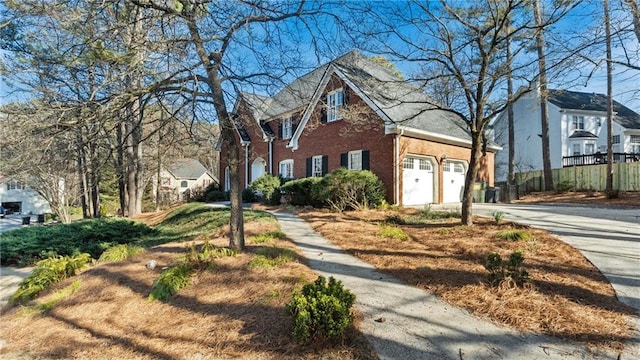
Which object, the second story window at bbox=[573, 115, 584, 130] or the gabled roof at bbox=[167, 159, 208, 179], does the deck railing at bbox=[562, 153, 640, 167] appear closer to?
the second story window at bbox=[573, 115, 584, 130]

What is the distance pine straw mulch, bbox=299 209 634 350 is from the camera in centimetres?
321

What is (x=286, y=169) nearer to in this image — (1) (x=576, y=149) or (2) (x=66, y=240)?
(2) (x=66, y=240)

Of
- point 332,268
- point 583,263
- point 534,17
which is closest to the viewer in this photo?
point 583,263

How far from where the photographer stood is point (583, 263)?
490 centimetres

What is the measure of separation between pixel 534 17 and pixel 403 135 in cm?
641

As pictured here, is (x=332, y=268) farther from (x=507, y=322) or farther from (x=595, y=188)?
(x=595, y=188)

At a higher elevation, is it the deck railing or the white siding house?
the white siding house

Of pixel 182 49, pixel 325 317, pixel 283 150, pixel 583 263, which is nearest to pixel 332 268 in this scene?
pixel 325 317

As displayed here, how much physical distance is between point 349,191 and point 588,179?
17.1 meters

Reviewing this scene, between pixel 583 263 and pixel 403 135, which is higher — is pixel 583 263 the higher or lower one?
the lower one

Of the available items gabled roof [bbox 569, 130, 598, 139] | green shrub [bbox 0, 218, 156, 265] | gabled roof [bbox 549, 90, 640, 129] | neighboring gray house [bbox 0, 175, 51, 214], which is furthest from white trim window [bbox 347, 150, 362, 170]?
neighboring gray house [bbox 0, 175, 51, 214]

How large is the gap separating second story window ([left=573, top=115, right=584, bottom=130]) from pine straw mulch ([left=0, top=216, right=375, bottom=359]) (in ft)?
108

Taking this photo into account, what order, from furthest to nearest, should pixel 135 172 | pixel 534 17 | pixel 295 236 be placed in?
pixel 135 172 < pixel 295 236 < pixel 534 17

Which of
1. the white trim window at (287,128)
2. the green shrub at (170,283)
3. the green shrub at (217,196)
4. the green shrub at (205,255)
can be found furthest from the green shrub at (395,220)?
the green shrub at (217,196)
